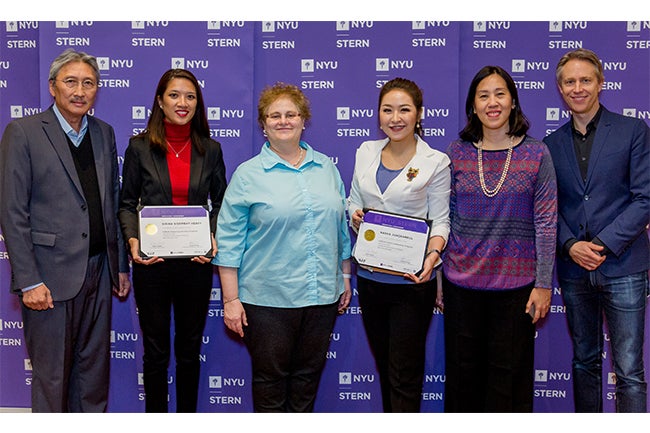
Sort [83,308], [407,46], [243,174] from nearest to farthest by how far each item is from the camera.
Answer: [243,174]
[83,308]
[407,46]

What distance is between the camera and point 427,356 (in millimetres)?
3633

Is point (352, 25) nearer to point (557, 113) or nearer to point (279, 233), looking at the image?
point (557, 113)

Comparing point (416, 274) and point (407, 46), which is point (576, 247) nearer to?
point (416, 274)

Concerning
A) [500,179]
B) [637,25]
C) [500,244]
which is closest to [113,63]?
[500,179]

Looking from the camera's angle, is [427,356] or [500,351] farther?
[427,356]

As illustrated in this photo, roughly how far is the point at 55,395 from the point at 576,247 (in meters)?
2.56

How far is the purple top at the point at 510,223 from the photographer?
252 cm

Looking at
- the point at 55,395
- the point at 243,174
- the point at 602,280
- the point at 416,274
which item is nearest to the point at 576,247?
the point at 602,280

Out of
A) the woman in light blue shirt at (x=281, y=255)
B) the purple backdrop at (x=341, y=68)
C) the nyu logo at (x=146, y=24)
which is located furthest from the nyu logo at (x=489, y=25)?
the nyu logo at (x=146, y=24)

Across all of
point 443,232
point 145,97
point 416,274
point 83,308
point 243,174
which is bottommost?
point 83,308

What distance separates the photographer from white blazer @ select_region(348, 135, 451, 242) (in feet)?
8.54

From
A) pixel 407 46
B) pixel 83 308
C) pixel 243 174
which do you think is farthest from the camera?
pixel 407 46

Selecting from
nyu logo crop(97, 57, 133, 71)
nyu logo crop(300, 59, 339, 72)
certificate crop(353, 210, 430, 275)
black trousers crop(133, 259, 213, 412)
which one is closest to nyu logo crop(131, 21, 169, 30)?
nyu logo crop(97, 57, 133, 71)

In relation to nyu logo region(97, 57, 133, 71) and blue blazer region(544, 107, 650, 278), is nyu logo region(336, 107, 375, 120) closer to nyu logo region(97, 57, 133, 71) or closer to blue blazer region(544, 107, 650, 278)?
blue blazer region(544, 107, 650, 278)
